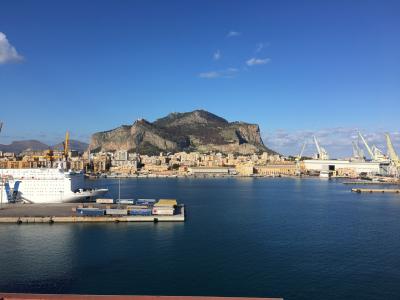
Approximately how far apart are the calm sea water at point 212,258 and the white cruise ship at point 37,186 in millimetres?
10022

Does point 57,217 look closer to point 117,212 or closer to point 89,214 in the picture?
point 89,214

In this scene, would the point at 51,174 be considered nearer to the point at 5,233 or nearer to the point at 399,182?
the point at 5,233

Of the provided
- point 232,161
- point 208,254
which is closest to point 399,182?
point 232,161

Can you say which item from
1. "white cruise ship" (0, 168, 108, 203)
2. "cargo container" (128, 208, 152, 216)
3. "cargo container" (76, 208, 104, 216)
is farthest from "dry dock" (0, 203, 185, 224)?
"white cruise ship" (0, 168, 108, 203)

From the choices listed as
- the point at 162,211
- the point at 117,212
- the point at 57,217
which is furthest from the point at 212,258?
the point at 57,217

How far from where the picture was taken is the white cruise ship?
40281 millimetres

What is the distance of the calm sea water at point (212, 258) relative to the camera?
17.4 meters

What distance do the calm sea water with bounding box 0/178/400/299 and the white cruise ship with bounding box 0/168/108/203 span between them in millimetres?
10022

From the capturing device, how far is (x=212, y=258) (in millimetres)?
22094

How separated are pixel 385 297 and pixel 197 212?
2411 cm

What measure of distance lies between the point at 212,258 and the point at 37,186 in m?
25.2

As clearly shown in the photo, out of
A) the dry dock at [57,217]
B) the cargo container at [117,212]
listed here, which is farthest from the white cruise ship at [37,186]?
the cargo container at [117,212]

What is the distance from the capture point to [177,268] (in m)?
20.2

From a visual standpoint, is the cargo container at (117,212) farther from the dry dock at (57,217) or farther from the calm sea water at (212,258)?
the calm sea water at (212,258)
